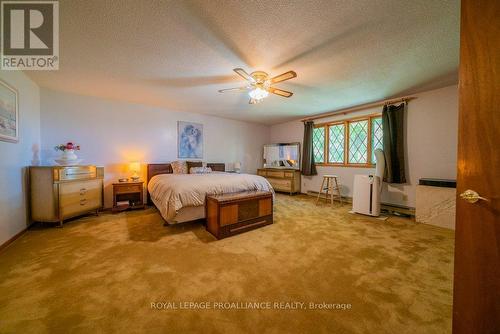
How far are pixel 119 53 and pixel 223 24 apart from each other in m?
1.35

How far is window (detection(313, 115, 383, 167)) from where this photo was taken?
3912mm

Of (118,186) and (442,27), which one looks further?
(118,186)

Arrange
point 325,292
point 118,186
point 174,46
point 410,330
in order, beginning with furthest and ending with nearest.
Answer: point 118,186 → point 174,46 → point 325,292 → point 410,330

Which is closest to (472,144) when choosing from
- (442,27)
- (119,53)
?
(442,27)

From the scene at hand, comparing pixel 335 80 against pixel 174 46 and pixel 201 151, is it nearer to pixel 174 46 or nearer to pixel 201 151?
pixel 174 46

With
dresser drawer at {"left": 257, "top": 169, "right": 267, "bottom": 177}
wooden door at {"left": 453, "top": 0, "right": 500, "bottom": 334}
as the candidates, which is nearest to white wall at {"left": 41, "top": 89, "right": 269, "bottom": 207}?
dresser drawer at {"left": 257, "top": 169, "right": 267, "bottom": 177}

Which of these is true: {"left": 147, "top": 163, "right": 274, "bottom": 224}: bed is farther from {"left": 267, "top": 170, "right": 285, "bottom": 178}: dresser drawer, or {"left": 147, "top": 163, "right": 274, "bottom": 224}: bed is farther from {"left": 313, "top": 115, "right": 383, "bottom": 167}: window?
{"left": 313, "top": 115, "right": 383, "bottom": 167}: window

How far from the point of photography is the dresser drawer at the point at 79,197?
2.72m

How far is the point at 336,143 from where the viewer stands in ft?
15.1

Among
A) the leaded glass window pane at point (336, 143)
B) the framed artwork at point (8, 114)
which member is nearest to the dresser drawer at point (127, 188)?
the framed artwork at point (8, 114)

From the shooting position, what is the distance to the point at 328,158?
15.7 feet

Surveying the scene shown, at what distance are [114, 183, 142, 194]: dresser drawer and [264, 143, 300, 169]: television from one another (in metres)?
3.84

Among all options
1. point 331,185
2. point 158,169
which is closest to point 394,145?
point 331,185

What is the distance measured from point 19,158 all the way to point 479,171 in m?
4.49
